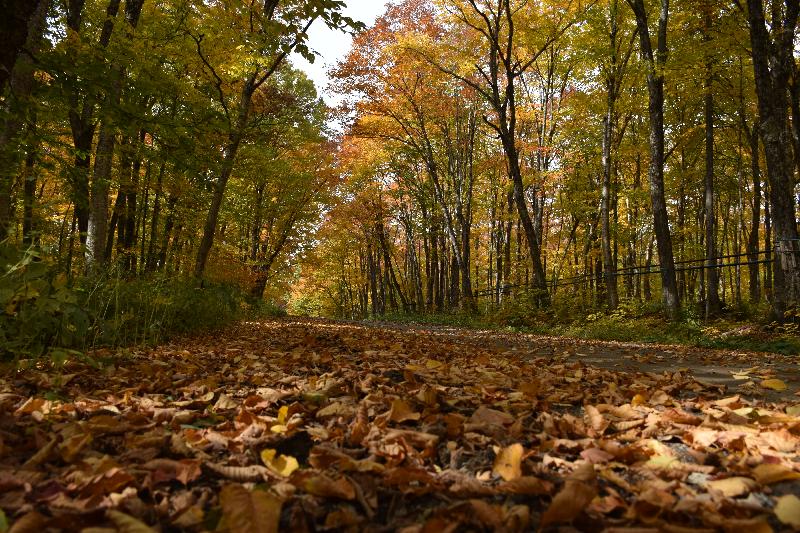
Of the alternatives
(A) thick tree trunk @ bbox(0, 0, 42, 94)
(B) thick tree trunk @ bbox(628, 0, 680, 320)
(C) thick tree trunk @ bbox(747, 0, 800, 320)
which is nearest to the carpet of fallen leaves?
(A) thick tree trunk @ bbox(0, 0, 42, 94)

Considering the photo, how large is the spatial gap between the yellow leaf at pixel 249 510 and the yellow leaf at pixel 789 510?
1.21m

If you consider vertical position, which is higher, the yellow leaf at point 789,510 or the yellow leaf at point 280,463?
the yellow leaf at point 280,463

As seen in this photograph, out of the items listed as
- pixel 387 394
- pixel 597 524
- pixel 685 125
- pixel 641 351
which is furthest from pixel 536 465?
pixel 685 125

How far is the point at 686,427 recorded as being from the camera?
1.82 metres

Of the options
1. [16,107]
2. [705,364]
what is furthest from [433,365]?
[16,107]

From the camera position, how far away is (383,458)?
1.47m

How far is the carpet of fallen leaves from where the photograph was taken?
1.10 meters

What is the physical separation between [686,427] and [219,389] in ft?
7.16

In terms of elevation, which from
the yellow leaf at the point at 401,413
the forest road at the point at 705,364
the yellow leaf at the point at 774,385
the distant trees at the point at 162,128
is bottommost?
the forest road at the point at 705,364

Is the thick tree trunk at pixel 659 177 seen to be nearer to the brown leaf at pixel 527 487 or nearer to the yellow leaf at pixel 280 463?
the brown leaf at pixel 527 487

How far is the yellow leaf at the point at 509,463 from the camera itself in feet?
4.44

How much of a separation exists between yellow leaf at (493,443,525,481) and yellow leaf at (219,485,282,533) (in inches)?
26.1

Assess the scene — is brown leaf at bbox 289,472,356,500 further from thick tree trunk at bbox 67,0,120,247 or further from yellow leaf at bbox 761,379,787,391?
thick tree trunk at bbox 67,0,120,247

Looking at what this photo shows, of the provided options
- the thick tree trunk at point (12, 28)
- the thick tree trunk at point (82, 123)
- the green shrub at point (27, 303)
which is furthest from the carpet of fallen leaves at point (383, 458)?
the thick tree trunk at point (82, 123)
